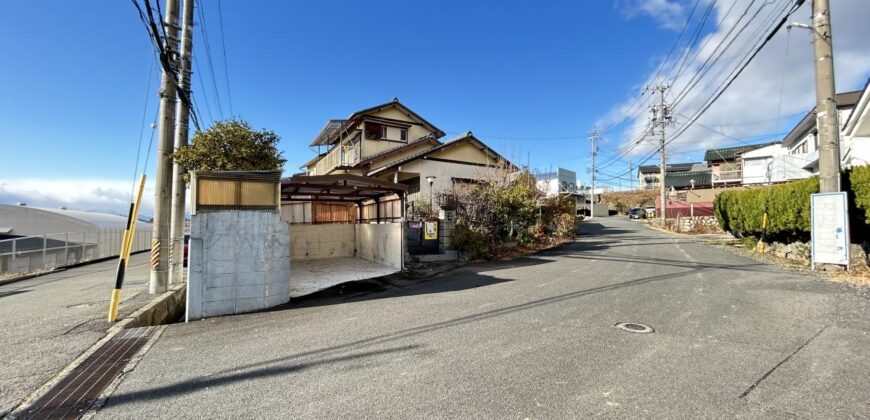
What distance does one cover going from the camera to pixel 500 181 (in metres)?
15.5

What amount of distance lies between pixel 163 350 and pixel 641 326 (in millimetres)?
5859

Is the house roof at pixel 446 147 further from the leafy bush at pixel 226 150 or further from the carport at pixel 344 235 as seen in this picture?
the leafy bush at pixel 226 150

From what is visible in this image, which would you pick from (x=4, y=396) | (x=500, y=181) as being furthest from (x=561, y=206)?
(x=4, y=396)

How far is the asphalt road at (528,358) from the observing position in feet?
9.30

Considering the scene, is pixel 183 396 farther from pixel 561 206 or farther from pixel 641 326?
pixel 561 206

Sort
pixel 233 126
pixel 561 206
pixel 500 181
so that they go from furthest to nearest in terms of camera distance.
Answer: pixel 561 206 → pixel 500 181 → pixel 233 126

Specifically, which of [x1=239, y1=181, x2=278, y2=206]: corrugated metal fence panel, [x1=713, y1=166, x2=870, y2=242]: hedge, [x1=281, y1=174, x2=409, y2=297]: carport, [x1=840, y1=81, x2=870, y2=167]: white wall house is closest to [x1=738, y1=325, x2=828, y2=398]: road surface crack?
[x1=713, y1=166, x2=870, y2=242]: hedge

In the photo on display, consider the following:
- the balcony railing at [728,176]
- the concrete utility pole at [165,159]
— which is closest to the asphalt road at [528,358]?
the concrete utility pole at [165,159]

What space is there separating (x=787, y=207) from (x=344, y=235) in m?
Result: 14.4

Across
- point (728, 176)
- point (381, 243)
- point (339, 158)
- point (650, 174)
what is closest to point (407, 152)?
point (339, 158)

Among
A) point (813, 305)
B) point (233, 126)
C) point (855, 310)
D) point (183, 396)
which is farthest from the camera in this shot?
point (233, 126)

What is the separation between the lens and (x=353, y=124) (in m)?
20.7

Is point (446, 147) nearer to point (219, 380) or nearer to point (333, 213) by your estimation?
point (333, 213)

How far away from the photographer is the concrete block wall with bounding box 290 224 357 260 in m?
13.9
